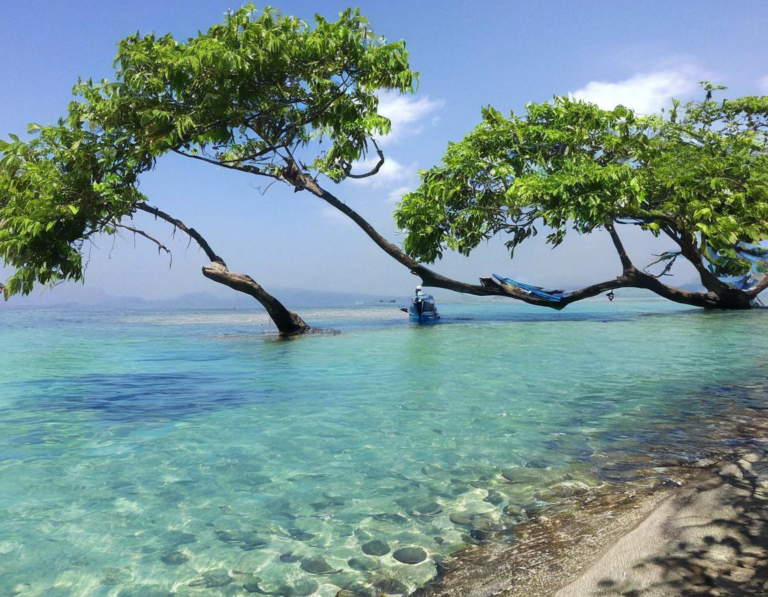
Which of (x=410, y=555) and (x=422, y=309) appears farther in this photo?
(x=422, y=309)

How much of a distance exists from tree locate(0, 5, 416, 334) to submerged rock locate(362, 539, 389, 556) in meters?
6.19

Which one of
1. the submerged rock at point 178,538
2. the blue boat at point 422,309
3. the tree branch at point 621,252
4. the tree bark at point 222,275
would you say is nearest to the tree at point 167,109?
the submerged rock at point 178,538

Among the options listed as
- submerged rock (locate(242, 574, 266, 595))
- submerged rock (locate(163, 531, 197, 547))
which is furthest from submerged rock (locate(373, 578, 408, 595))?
submerged rock (locate(163, 531, 197, 547))

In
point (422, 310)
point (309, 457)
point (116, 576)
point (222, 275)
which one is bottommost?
point (116, 576)

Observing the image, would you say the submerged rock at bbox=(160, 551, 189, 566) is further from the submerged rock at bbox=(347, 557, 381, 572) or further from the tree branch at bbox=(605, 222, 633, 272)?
the tree branch at bbox=(605, 222, 633, 272)

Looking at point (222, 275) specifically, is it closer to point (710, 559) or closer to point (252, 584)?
point (252, 584)

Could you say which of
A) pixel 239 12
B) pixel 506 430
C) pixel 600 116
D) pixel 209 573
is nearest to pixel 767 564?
pixel 209 573

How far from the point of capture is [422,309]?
2967 centimetres

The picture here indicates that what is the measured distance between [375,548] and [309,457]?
2426 mm

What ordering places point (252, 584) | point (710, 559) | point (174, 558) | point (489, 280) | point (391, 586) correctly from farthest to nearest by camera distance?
point (489, 280), point (174, 558), point (252, 584), point (391, 586), point (710, 559)

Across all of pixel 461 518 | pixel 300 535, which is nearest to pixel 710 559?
pixel 461 518

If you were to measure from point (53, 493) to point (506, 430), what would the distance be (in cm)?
516

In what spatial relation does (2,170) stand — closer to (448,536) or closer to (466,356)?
(448,536)

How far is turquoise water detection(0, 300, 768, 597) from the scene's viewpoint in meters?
3.85
